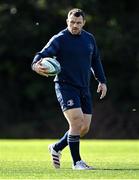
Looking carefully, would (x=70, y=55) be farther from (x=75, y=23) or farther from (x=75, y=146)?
(x=75, y=146)

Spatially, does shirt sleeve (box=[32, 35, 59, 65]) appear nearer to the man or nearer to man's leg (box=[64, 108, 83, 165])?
the man

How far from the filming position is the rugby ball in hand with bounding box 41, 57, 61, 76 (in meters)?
10.5

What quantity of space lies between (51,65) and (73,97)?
57cm

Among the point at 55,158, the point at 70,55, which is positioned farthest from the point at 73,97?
the point at 55,158

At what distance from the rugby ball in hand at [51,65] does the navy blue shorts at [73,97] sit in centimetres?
30

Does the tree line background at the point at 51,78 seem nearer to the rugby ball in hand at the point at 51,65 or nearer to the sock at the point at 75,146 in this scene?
the sock at the point at 75,146

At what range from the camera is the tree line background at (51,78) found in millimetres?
34438

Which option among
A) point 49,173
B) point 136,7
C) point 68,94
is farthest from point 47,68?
point 136,7

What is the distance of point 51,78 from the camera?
3566 centimetres

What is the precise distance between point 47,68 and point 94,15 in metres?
25.1

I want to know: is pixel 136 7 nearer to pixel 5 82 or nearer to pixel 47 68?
pixel 5 82

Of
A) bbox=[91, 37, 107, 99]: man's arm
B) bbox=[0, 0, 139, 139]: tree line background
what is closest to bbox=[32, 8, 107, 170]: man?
bbox=[91, 37, 107, 99]: man's arm

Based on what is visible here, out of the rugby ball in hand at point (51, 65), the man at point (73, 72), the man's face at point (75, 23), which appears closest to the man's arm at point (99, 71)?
the man at point (73, 72)

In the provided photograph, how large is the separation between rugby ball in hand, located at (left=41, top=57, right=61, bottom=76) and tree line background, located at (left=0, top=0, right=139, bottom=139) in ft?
74.8
